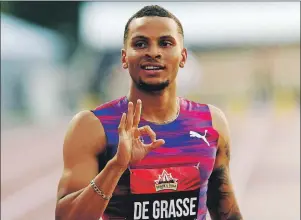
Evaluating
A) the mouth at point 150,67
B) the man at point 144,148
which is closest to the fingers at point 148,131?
the man at point 144,148

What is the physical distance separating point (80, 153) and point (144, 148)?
10.8 inches

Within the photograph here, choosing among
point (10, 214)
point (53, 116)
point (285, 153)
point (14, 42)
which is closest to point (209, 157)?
point (10, 214)

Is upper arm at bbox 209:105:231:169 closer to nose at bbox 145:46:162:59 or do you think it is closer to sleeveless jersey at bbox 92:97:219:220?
sleeveless jersey at bbox 92:97:219:220

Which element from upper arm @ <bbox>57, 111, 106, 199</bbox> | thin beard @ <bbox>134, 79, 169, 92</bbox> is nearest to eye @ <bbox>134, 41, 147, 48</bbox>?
thin beard @ <bbox>134, 79, 169, 92</bbox>

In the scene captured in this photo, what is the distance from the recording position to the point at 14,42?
20.5m

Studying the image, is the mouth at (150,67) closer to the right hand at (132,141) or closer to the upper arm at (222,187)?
the right hand at (132,141)

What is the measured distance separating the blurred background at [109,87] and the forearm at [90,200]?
67cm

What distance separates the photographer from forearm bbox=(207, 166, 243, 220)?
3.00 metres

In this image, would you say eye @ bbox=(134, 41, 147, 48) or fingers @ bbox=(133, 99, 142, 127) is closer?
fingers @ bbox=(133, 99, 142, 127)

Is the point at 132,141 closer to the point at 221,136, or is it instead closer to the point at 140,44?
the point at 140,44

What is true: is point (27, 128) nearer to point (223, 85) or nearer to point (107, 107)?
point (223, 85)

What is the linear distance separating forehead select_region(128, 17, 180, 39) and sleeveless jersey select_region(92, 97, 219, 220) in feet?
0.99

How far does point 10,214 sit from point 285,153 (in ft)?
31.4

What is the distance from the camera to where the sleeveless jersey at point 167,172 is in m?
2.72
